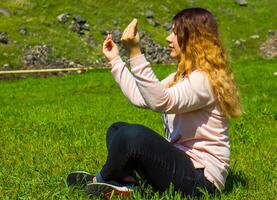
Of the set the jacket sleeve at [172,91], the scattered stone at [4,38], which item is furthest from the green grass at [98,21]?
the jacket sleeve at [172,91]

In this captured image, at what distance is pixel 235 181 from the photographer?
27.1 ft

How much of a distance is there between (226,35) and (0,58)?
19601 millimetres

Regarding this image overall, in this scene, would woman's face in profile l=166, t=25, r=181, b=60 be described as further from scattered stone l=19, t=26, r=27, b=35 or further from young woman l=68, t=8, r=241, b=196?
scattered stone l=19, t=26, r=27, b=35

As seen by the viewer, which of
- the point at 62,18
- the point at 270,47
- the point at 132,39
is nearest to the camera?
the point at 132,39

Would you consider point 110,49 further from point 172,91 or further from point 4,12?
point 4,12

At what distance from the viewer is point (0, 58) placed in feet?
135

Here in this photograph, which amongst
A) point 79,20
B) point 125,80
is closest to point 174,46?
point 125,80

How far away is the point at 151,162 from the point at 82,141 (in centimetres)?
552

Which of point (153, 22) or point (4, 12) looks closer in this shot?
point (4, 12)

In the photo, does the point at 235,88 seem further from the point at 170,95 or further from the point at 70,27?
the point at 70,27

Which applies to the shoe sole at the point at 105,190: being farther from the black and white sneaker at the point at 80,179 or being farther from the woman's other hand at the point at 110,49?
the woman's other hand at the point at 110,49

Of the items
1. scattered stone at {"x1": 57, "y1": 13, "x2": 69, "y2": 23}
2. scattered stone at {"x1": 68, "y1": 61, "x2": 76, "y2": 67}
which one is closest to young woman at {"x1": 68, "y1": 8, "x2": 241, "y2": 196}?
scattered stone at {"x1": 68, "y1": 61, "x2": 76, "y2": 67}

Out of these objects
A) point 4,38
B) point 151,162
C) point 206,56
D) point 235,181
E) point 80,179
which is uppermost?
point 206,56

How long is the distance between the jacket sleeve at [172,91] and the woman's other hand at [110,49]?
55 centimetres
